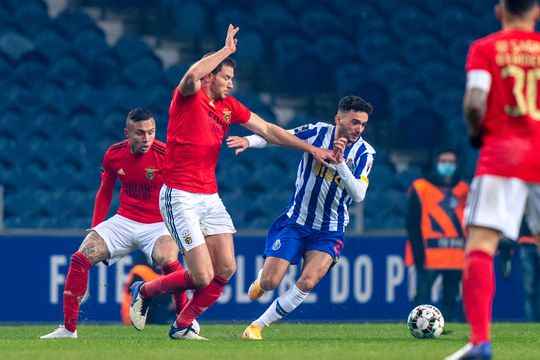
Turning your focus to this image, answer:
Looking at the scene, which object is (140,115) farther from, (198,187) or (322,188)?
(322,188)

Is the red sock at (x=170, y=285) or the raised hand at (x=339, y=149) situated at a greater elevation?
the raised hand at (x=339, y=149)

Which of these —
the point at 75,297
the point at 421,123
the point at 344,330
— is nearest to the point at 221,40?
the point at 421,123

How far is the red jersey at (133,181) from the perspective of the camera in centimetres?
1028

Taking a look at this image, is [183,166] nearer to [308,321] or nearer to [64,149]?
[308,321]

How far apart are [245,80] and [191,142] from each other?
9.35 metres

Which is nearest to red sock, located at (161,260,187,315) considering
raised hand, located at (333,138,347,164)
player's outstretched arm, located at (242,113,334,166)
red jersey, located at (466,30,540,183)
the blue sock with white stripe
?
the blue sock with white stripe

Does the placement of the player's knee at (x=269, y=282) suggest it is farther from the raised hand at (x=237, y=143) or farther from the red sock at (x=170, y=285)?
the raised hand at (x=237, y=143)

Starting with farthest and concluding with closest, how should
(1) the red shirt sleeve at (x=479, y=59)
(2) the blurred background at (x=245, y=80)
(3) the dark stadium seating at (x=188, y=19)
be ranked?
(3) the dark stadium seating at (x=188, y=19), (2) the blurred background at (x=245, y=80), (1) the red shirt sleeve at (x=479, y=59)

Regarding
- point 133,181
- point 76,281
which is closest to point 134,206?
point 133,181

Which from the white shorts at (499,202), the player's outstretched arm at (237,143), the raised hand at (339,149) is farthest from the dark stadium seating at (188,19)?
the white shorts at (499,202)

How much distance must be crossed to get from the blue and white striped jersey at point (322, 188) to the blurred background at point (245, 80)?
454cm

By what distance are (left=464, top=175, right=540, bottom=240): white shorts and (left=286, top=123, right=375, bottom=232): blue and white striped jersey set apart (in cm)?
343

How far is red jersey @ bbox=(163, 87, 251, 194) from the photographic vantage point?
8867mm

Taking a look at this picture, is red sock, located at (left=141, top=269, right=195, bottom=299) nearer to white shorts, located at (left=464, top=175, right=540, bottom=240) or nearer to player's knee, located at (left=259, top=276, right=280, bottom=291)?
player's knee, located at (left=259, top=276, right=280, bottom=291)
